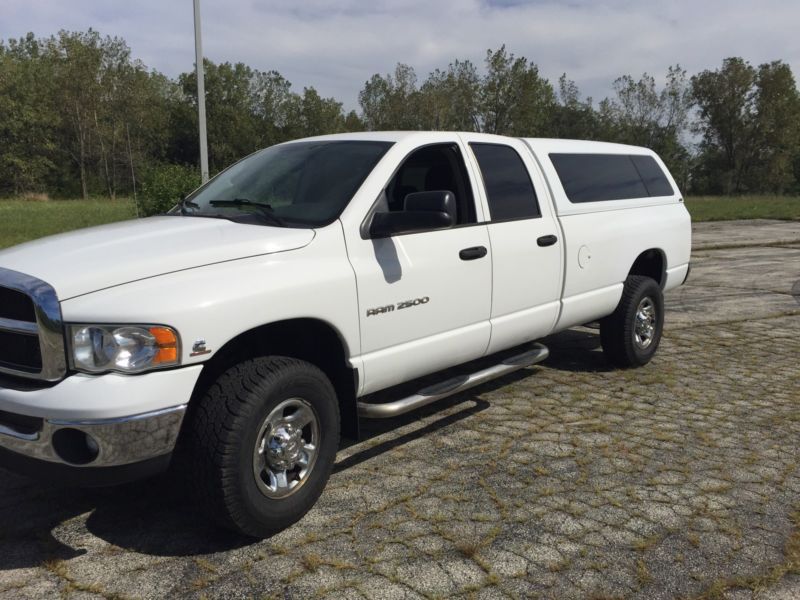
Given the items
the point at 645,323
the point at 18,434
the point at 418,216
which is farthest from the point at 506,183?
the point at 18,434

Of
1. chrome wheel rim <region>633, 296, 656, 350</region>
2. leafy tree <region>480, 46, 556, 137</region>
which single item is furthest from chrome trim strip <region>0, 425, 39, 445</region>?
leafy tree <region>480, 46, 556, 137</region>

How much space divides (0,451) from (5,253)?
3.21ft

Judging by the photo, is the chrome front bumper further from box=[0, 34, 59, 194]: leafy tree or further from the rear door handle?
box=[0, 34, 59, 194]: leafy tree

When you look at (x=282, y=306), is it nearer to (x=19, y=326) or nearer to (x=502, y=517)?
(x=19, y=326)

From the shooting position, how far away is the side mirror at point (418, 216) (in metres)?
3.69

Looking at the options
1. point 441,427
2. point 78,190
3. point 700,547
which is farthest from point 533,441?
point 78,190

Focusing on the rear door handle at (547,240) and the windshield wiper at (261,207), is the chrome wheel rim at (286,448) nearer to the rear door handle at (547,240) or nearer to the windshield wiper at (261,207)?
the windshield wiper at (261,207)

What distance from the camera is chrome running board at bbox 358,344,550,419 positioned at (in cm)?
378

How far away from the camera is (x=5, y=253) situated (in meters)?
3.38

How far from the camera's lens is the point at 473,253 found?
14.1 ft

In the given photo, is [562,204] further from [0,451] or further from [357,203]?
[0,451]

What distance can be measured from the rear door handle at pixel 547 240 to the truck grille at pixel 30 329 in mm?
3123

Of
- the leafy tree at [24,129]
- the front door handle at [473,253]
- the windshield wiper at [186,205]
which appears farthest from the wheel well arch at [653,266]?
the leafy tree at [24,129]

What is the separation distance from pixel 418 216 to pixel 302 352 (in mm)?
916
